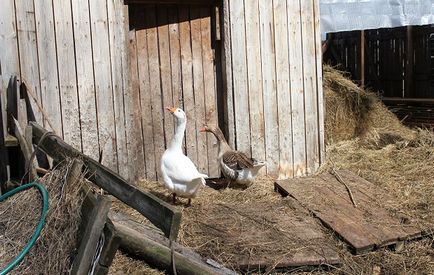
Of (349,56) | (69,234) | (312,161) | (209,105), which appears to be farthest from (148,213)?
(349,56)

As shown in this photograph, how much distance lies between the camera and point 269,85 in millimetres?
7188

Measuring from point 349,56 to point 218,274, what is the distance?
13.0 meters

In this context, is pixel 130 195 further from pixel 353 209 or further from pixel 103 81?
pixel 353 209

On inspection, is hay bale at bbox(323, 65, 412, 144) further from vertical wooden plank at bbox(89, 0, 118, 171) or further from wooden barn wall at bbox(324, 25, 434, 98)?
vertical wooden plank at bbox(89, 0, 118, 171)

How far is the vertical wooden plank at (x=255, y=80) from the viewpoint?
7.02m

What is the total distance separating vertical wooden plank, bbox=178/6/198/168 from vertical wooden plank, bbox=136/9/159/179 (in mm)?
427

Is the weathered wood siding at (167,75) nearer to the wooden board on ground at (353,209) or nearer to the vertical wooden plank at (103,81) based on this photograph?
the vertical wooden plank at (103,81)

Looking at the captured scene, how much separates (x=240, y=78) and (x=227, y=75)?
163 millimetres

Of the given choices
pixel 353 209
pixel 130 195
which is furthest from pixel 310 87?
pixel 130 195

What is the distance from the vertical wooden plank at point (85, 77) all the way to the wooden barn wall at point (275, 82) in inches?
63.7

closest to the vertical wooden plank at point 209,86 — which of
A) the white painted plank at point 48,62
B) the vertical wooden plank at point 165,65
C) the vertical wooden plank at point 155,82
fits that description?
the vertical wooden plank at point 165,65

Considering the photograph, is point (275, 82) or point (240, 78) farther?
point (275, 82)

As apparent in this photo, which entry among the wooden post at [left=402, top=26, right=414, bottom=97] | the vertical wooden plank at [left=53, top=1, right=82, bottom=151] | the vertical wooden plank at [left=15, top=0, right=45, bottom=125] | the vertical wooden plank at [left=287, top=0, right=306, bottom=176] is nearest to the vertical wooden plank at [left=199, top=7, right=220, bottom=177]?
the vertical wooden plank at [left=287, top=0, right=306, bottom=176]

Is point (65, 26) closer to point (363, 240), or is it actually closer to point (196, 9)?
point (196, 9)
